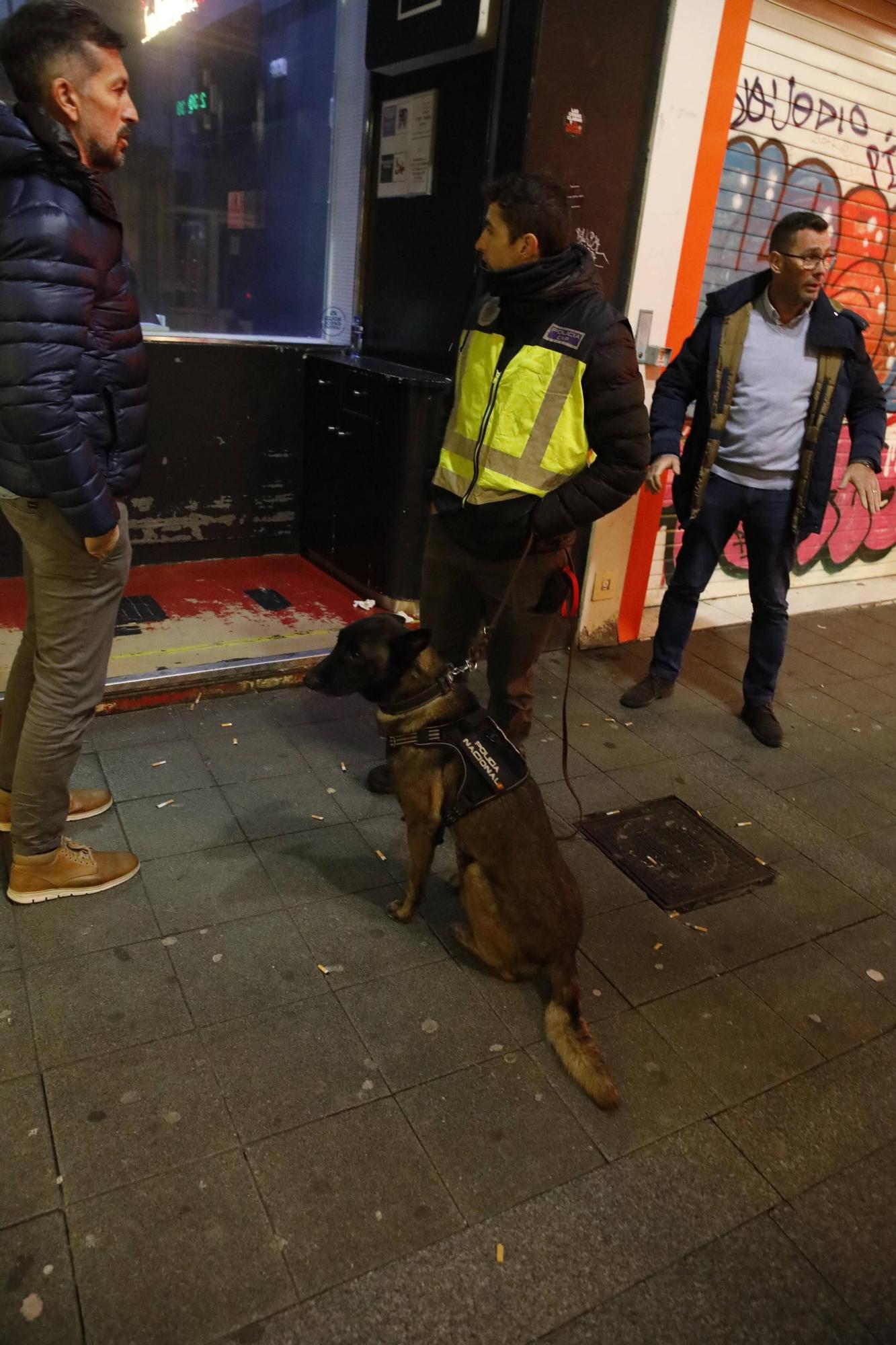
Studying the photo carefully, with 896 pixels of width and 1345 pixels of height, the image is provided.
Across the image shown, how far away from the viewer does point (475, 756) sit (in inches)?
106

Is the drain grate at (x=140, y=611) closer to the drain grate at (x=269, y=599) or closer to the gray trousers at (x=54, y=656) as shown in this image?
the drain grate at (x=269, y=599)

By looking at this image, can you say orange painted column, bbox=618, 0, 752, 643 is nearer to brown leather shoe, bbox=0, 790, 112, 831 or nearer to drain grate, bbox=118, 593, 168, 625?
drain grate, bbox=118, 593, 168, 625

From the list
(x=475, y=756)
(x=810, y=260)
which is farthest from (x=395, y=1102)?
(x=810, y=260)

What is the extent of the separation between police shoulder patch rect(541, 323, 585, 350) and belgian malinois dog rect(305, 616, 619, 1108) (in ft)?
3.48

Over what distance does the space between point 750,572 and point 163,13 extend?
14.1 feet

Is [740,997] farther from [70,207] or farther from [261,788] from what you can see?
[70,207]

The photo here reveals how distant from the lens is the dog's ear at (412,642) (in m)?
2.69

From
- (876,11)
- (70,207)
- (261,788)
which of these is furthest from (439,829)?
(876,11)

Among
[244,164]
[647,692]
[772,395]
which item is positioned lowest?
[647,692]

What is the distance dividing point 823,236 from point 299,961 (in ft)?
12.2

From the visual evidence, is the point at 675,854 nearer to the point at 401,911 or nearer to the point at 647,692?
the point at 401,911

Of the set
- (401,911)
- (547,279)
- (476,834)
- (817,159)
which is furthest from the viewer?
(817,159)

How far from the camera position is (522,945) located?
2566 mm

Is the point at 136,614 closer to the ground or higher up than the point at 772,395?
closer to the ground
